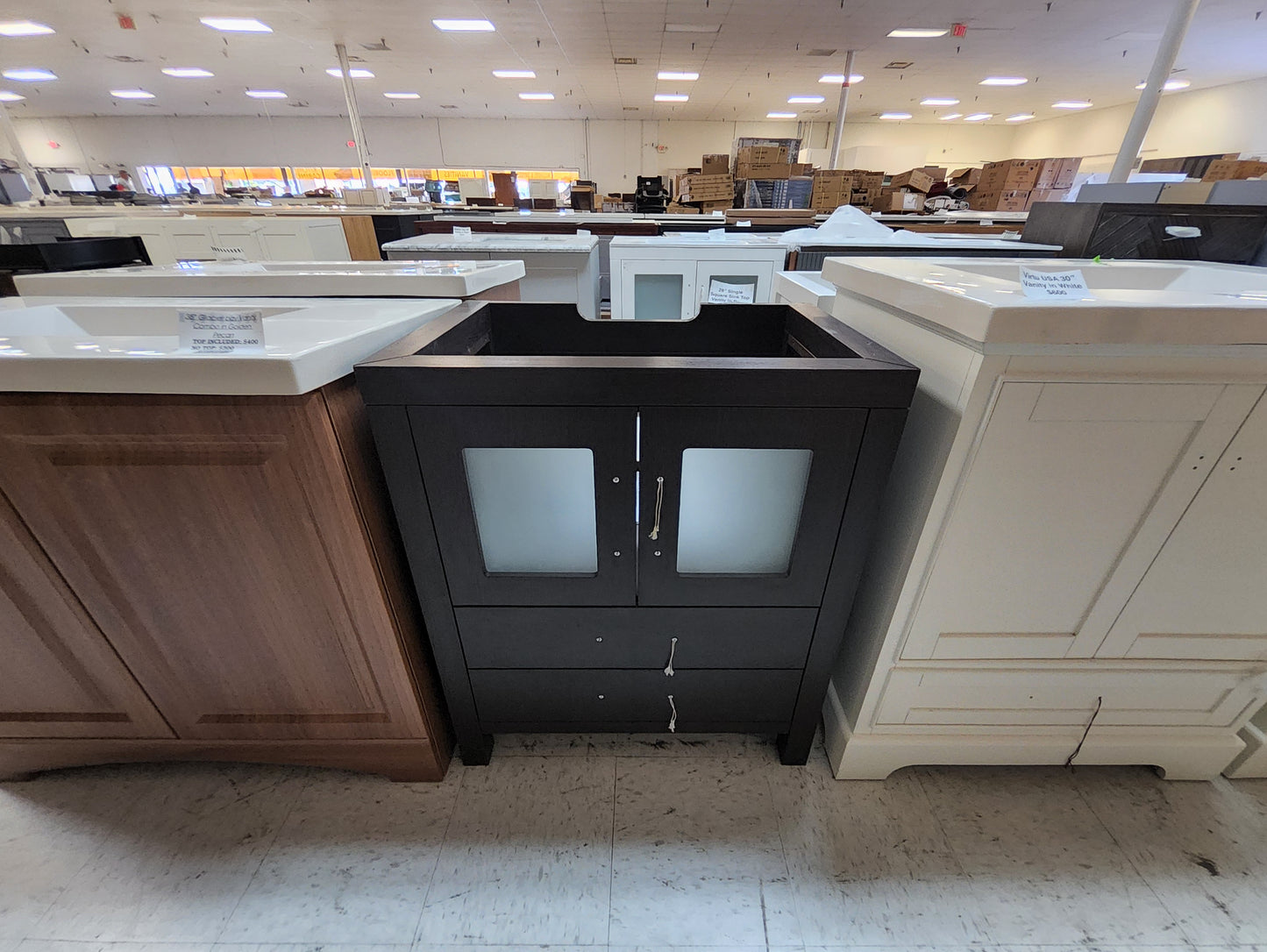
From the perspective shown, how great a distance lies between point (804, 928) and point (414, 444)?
1019 mm

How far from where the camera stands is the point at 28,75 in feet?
23.9

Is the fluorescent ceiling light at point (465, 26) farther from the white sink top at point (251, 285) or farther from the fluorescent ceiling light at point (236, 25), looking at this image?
the white sink top at point (251, 285)

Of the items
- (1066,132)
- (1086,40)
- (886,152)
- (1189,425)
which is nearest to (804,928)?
(1189,425)

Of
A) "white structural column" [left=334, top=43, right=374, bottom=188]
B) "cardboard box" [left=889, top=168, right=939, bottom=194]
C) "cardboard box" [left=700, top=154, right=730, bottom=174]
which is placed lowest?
"cardboard box" [left=889, top=168, right=939, bottom=194]

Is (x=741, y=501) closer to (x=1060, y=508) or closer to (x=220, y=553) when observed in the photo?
(x=1060, y=508)

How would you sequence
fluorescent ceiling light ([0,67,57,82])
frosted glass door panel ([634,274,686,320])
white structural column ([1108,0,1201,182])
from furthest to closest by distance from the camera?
1. fluorescent ceiling light ([0,67,57,82])
2. white structural column ([1108,0,1201,182])
3. frosted glass door panel ([634,274,686,320])

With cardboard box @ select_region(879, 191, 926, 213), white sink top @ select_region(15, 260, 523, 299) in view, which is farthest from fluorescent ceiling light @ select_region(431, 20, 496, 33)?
white sink top @ select_region(15, 260, 523, 299)

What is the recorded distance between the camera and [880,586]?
95 centimetres

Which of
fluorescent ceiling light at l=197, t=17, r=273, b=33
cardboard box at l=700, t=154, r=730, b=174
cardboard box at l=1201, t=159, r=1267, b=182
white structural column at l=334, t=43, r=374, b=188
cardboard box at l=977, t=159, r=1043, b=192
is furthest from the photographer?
white structural column at l=334, t=43, r=374, b=188

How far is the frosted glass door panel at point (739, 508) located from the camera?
0.80 metres

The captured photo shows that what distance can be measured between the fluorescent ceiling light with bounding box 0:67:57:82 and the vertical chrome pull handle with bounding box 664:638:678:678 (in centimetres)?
1183

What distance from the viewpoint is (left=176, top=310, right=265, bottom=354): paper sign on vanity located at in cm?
68

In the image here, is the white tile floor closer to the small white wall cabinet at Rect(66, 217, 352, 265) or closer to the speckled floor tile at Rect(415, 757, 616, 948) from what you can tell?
the speckled floor tile at Rect(415, 757, 616, 948)

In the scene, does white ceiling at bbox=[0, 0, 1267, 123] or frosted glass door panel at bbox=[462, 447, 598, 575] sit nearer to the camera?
frosted glass door panel at bbox=[462, 447, 598, 575]
